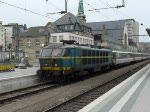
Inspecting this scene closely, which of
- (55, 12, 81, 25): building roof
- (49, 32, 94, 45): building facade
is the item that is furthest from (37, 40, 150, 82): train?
(55, 12, 81, 25): building roof

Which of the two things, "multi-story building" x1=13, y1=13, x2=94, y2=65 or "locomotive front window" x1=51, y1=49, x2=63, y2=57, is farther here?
"multi-story building" x1=13, y1=13, x2=94, y2=65

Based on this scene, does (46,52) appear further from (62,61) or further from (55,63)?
(62,61)

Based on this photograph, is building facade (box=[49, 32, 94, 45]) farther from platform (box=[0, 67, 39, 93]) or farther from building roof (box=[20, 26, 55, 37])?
platform (box=[0, 67, 39, 93])

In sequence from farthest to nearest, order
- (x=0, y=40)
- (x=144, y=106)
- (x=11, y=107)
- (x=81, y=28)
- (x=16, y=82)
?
1. (x=0, y=40)
2. (x=81, y=28)
3. (x=16, y=82)
4. (x=11, y=107)
5. (x=144, y=106)

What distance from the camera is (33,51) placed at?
68.9 m

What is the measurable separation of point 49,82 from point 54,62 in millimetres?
2160

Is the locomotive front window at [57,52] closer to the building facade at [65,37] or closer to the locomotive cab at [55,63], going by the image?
the locomotive cab at [55,63]

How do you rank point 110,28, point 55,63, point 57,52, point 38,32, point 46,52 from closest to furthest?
point 55,63 → point 57,52 → point 46,52 → point 38,32 → point 110,28

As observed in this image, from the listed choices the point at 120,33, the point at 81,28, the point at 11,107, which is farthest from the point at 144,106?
the point at 120,33

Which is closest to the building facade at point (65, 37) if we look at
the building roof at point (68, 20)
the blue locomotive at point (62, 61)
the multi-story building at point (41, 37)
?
the multi-story building at point (41, 37)

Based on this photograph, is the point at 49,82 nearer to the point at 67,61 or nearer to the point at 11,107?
the point at 67,61

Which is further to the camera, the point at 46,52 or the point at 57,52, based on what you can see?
the point at 46,52

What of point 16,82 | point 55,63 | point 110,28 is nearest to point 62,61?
point 55,63

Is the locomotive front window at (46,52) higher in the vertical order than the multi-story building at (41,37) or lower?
lower
